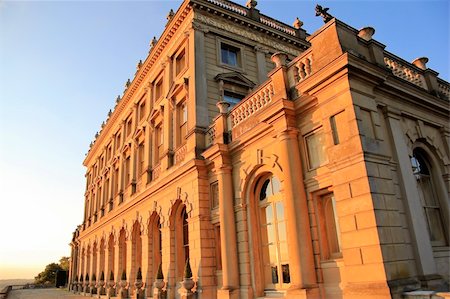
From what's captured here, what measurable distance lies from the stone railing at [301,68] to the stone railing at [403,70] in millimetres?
2286

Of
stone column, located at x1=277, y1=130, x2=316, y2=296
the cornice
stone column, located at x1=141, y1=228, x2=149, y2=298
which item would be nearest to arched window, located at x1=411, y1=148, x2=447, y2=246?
stone column, located at x1=277, y1=130, x2=316, y2=296

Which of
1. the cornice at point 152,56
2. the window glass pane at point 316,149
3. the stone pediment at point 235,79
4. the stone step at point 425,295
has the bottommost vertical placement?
the stone step at point 425,295

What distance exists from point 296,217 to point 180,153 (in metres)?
7.56

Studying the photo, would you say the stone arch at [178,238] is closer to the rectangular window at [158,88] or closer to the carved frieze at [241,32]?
the rectangular window at [158,88]

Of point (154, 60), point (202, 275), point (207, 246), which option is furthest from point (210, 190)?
point (154, 60)

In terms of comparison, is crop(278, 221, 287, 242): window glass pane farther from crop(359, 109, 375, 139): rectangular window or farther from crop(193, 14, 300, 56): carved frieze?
crop(193, 14, 300, 56): carved frieze

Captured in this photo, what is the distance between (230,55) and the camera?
54.0 ft

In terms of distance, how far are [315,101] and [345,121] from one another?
1227 mm

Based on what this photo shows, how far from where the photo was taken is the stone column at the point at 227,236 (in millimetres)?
10344

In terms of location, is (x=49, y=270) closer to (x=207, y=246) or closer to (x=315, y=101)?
(x=207, y=246)

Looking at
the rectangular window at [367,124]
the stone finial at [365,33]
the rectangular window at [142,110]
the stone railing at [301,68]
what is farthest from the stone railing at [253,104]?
the rectangular window at [142,110]

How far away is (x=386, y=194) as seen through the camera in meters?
6.91

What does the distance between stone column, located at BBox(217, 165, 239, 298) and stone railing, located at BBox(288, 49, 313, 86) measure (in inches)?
145

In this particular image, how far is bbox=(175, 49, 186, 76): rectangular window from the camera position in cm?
1666
